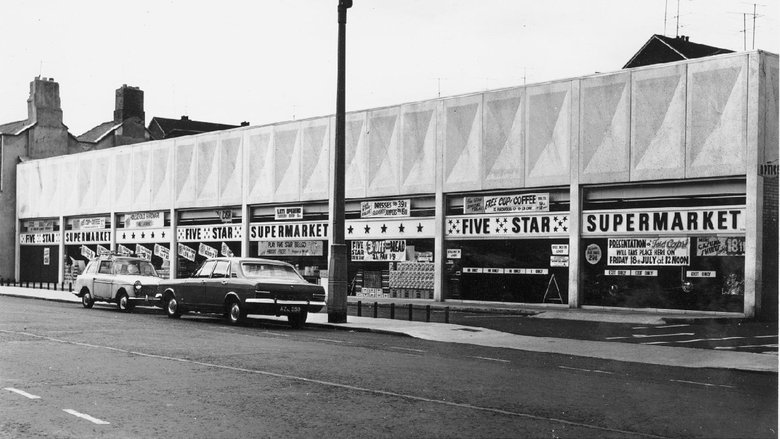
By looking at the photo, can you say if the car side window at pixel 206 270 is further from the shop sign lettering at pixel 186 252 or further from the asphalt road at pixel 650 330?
the shop sign lettering at pixel 186 252

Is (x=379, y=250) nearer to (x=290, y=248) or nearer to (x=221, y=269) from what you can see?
(x=290, y=248)

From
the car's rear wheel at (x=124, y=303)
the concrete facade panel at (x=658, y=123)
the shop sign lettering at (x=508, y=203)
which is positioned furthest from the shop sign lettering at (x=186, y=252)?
the concrete facade panel at (x=658, y=123)

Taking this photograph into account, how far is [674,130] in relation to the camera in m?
26.0

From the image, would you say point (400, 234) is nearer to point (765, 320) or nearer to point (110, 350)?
point (765, 320)

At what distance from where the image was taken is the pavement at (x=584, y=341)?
1480cm

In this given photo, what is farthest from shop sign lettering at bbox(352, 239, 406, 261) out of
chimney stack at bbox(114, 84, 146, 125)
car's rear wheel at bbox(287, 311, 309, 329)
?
chimney stack at bbox(114, 84, 146, 125)

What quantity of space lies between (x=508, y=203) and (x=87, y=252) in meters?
29.0

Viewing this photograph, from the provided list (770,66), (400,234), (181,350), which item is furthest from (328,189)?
(181,350)

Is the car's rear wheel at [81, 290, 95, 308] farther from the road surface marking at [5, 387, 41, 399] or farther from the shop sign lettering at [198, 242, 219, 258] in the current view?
the road surface marking at [5, 387, 41, 399]

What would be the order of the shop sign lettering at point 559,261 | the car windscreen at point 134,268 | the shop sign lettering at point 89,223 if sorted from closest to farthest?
the car windscreen at point 134,268
the shop sign lettering at point 559,261
the shop sign lettering at point 89,223

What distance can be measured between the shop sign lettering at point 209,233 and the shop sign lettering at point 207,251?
0.33m

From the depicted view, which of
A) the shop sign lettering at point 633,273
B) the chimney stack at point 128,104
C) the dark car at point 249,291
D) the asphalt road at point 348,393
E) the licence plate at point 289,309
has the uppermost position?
the chimney stack at point 128,104

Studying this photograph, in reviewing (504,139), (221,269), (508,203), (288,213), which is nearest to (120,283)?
(221,269)

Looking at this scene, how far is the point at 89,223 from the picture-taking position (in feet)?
167
